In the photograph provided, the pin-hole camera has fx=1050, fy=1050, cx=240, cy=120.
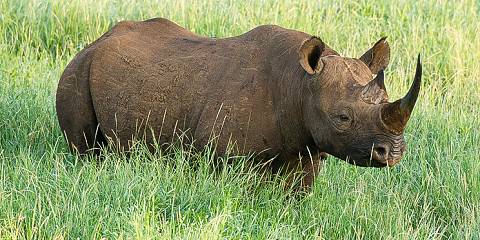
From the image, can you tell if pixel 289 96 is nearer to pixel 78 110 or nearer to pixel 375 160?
pixel 375 160

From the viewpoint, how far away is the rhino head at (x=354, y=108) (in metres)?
5.62

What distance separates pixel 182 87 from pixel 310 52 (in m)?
1.04

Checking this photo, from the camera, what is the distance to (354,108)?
582cm

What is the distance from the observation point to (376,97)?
227 inches

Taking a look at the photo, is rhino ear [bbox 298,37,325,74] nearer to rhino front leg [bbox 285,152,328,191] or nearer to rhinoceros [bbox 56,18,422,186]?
rhinoceros [bbox 56,18,422,186]

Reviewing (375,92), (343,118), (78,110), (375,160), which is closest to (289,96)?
(343,118)

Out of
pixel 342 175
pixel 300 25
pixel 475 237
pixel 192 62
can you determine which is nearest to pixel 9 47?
pixel 300 25

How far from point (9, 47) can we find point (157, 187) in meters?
4.61

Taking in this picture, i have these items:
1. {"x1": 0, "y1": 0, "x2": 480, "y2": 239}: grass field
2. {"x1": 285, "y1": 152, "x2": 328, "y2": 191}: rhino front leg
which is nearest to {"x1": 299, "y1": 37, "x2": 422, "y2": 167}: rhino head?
{"x1": 285, "y1": 152, "x2": 328, "y2": 191}: rhino front leg

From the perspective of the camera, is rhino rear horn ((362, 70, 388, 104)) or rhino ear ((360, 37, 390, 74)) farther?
rhino ear ((360, 37, 390, 74))

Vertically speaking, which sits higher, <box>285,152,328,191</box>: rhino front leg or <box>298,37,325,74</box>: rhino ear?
<box>298,37,325,74</box>: rhino ear

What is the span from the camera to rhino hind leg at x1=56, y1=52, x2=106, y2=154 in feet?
24.2

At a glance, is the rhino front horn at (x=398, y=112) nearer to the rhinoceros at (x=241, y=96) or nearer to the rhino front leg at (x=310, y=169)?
the rhinoceros at (x=241, y=96)

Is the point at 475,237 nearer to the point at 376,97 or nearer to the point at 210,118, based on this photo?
the point at 376,97
